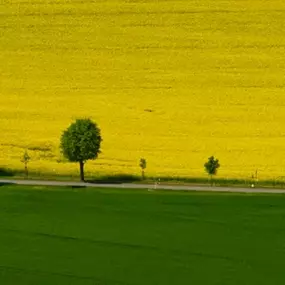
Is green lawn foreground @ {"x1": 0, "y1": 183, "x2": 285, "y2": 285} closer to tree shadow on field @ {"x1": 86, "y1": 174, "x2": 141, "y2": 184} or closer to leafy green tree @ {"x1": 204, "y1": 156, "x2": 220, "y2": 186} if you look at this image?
tree shadow on field @ {"x1": 86, "y1": 174, "x2": 141, "y2": 184}

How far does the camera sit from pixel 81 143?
248ft

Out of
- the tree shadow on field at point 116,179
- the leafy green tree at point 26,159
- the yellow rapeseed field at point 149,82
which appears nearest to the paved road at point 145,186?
the tree shadow on field at point 116,179

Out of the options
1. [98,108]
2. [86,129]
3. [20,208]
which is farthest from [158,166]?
[20,208]

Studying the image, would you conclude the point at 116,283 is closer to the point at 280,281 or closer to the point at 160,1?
the point at 280,281

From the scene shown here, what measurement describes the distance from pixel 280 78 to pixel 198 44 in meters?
11.4

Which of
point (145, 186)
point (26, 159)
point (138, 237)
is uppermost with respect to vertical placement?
point (26, 159)

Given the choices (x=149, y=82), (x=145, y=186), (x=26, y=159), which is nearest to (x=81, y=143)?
(x=26, y=159)

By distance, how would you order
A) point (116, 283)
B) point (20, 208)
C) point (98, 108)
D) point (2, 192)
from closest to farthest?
point (116, 283), point (20, 208), point (2, 192), point (98, 108)

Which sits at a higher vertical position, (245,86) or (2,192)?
(245,86)

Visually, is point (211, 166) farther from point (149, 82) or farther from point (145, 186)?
point (149, 82)

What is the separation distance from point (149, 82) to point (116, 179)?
76.4 ft

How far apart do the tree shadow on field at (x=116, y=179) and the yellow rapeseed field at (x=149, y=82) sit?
1.35 meters

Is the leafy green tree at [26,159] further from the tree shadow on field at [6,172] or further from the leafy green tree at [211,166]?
the leafy green tree at [211,166]

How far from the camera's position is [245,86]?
95125mm
